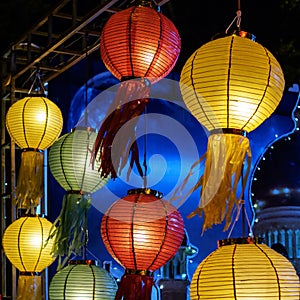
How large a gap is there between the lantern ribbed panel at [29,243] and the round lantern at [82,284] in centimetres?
60

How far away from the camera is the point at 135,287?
10.1ft

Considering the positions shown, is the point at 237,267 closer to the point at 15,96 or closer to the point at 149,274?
the point at 149,274

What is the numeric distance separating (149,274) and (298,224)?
2.24 meters

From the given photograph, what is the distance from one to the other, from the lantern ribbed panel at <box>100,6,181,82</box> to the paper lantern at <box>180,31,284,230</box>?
1.64 feet

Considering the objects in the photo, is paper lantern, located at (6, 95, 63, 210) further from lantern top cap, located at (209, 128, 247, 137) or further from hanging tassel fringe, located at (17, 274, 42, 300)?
lantern top cap, located at (209, 128, 247, 137)

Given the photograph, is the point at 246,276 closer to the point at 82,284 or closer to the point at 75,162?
the point at 82,284

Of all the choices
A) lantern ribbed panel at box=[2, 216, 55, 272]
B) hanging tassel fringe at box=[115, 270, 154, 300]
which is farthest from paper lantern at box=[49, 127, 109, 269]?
hanging tassel fringe at box=[115, 270, 154, 300]

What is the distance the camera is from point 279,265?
261 cm

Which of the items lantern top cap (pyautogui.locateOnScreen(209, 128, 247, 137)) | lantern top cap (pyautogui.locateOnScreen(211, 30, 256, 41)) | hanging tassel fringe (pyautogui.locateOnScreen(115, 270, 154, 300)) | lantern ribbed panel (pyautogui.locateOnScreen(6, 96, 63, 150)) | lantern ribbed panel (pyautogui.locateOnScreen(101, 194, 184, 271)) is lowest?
hanging tassel fringe (pyautogui.locateOnScreen(115, 270, 154, 300))

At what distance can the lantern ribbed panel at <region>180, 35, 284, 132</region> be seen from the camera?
2.61 metres

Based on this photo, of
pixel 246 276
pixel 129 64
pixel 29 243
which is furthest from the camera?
pixel 29 243

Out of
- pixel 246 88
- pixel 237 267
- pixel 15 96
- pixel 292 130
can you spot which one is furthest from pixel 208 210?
pixel 15 96

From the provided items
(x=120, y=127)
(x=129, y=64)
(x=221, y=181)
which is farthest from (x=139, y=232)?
(x=129, y=64)

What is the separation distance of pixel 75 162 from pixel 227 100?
1516 millimetres
